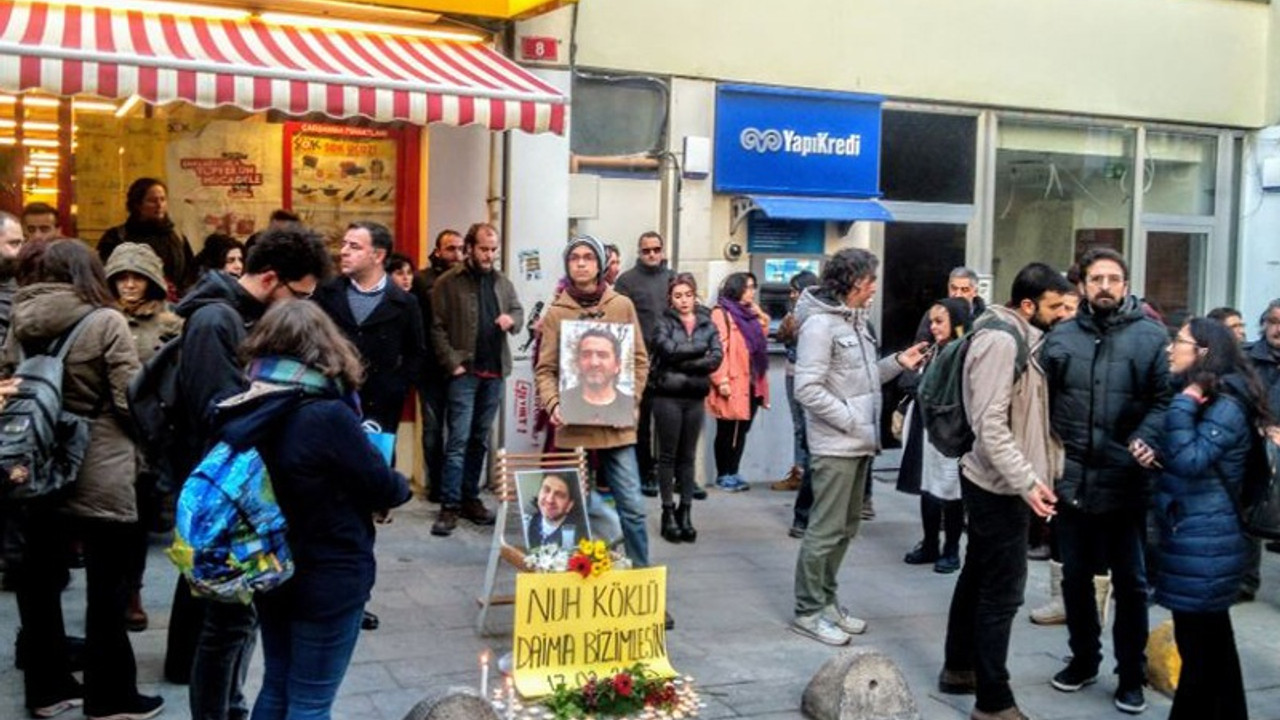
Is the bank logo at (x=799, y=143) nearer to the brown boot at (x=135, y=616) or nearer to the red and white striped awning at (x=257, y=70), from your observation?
the red and white striped awning at (x=257, y=70)

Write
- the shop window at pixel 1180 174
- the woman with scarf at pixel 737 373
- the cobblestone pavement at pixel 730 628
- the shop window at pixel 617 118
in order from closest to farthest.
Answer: the cobblestone pavement at pixel 730 628 → the woman with scarf at pixel 737 373 → the shop window at pixel 617 118 → the shop window at pixel 1180 174

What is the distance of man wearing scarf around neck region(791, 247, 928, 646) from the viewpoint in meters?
6.89

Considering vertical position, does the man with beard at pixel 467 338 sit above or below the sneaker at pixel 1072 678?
above

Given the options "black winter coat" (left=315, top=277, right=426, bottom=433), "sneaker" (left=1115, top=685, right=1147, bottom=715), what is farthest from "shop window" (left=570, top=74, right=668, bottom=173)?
"sneaker" (left=1115, top=685, right=1147, bottom=715)

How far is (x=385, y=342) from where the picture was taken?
7.45 meters

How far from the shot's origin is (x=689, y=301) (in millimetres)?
9180

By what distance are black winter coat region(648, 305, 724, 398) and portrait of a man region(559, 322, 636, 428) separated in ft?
5.86

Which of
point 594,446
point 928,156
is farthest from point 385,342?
point 928,156

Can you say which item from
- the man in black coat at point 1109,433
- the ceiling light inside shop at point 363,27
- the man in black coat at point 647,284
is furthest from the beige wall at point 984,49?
the man in black coat at point 1109,433

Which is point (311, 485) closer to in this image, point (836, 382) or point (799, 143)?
point (836, 382)

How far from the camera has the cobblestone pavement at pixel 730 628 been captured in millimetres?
6289

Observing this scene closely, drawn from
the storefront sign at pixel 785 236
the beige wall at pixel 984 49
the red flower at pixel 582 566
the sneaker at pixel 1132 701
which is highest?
the beige wall at pixel 984 49

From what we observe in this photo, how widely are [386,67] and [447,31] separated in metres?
1.30

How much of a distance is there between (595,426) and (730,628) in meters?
1.25
